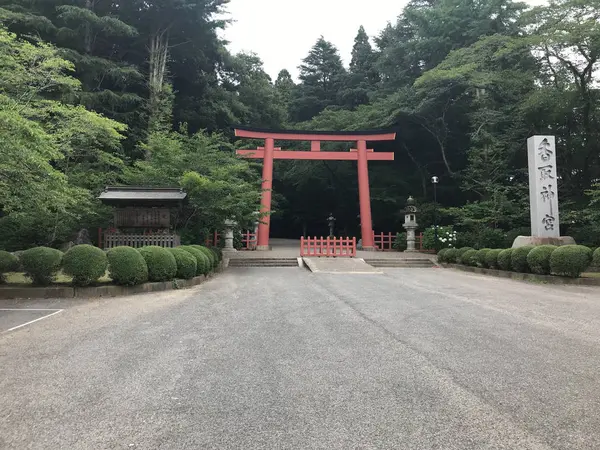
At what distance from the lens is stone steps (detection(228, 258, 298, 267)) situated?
48.8ft

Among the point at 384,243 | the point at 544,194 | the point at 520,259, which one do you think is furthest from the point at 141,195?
the point at 384,243

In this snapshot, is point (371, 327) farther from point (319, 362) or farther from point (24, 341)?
point (24, 341)

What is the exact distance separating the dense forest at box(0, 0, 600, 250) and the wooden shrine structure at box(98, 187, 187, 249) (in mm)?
776

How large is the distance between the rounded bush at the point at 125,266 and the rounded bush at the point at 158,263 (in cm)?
39

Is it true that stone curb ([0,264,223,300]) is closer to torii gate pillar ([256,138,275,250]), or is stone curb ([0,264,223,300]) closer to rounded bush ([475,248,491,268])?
rounded bush ([475,248,491,268])

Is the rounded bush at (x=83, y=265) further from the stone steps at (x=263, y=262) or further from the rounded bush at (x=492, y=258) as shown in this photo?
the rounded bush at (x=492, y=258)

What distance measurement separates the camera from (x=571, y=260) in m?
8.95

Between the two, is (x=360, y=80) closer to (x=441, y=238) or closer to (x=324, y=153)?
(x=324, y=153)

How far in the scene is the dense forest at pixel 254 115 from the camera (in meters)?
9.73

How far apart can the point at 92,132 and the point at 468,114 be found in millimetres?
16958

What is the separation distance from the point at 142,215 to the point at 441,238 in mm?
12847

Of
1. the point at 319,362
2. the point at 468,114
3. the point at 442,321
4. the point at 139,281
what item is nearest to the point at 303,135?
the point at 468,114

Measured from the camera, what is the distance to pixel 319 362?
337 centimetres

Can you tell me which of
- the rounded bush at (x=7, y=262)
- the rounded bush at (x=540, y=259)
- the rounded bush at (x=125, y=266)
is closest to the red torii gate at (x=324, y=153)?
the rounded bush at (x=540, y=259)
